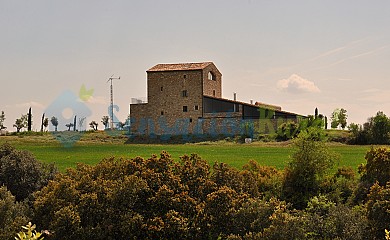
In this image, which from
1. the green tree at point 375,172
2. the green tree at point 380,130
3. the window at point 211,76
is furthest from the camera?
the window at point 211,76

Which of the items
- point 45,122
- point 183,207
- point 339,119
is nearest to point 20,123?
point 45,122

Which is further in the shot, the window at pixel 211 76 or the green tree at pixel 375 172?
the window at pixel 211 76

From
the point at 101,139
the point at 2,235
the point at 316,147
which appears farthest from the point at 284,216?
the point at 101,139

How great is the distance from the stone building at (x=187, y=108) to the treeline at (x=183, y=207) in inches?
1884

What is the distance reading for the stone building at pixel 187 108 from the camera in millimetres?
61781

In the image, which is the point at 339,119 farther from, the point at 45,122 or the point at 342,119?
the point at 45,122

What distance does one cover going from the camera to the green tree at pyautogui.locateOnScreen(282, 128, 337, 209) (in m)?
14.0

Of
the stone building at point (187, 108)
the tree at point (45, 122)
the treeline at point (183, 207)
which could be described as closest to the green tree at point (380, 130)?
the stone building at point (187, 108)

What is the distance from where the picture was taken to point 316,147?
14398 mm

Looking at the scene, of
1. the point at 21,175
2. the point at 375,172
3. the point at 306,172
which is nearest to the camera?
the point at 375,172

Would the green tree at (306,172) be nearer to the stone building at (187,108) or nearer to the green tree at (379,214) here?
the green tree at (379,214)

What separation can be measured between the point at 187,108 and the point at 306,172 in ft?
167

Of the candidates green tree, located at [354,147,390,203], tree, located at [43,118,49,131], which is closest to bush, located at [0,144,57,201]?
green tree, located at [354,147,390,203]

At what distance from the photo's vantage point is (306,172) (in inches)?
557
